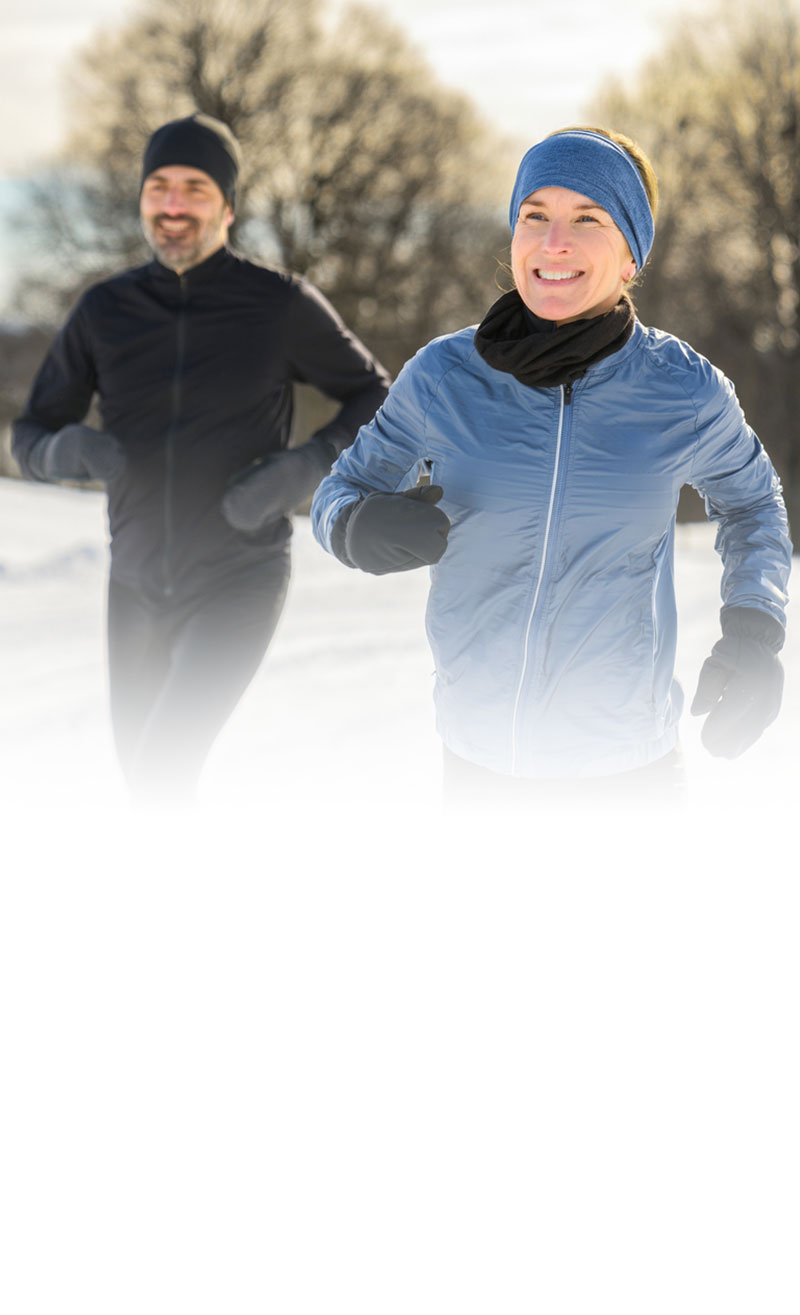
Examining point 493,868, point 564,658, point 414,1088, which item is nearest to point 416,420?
point 564,658

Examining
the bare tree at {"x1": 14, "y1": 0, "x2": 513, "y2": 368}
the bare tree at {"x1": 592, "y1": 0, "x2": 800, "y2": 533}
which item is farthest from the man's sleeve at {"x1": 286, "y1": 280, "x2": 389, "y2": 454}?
the bare tree at {"x1": 14, "y1": 0, "x2": 513, "y2": 368}

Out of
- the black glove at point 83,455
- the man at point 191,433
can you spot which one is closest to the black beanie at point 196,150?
the man at point 191,433

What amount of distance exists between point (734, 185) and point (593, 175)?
1533cm

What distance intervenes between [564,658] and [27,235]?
19.5 m

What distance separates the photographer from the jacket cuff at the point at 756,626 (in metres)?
1.89

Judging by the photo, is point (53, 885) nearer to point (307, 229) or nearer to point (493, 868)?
point (493, 868)

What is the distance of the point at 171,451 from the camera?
2.85 metres

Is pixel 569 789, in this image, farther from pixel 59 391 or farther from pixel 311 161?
pixel 311 161

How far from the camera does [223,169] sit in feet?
9.68

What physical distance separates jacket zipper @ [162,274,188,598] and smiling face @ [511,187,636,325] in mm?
1297

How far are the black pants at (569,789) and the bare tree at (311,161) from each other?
18239 millimetres

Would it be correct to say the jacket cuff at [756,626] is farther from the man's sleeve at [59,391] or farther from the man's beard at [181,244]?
the man's sleeve at [59,391]

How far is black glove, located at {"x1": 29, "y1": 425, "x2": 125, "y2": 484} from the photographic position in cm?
282

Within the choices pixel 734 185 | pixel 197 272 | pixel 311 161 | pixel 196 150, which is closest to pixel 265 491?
pixel 197 272
